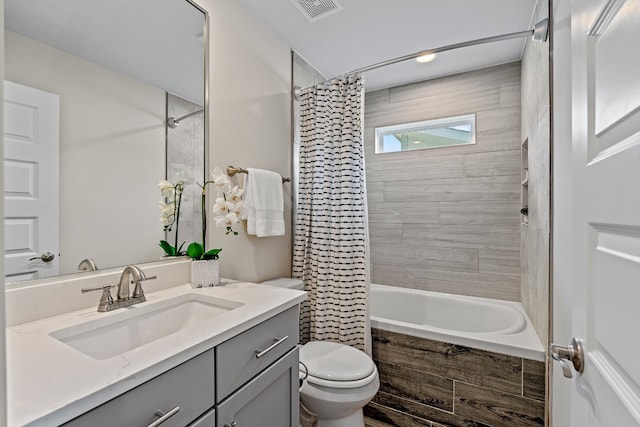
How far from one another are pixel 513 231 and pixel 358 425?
6.16 ft

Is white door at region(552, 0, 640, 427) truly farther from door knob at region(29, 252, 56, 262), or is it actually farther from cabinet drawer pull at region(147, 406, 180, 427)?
door knob at region(29, 252, 56, 262)

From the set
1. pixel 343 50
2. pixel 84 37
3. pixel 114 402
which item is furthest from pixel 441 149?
pixel 114 402

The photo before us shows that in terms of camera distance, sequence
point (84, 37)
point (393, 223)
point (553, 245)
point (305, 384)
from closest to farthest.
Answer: point (84, 37)
point (553, 245)
point (305, 384)
point (393, 223)

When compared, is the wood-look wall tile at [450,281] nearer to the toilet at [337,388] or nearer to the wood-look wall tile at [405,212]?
the wood-look wall tile at [405,212]

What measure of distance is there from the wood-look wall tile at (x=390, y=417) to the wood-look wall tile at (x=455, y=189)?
171 centimetres

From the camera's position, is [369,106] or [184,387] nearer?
[184,387]

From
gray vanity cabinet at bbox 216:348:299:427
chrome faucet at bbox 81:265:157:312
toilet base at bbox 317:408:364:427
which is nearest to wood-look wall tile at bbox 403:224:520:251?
toilet base at bbox 317:408:364:427

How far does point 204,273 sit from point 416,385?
1435 mm

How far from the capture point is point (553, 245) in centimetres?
137

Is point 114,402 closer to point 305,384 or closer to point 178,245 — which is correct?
point 178,245

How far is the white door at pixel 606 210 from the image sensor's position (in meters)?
0.47

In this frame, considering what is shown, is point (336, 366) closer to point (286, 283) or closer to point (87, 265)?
point (286, 283)

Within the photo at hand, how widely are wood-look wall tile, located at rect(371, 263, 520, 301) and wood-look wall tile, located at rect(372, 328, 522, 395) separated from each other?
0.97 meters

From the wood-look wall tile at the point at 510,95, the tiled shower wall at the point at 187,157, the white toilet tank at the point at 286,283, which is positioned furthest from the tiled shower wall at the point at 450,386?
the wood-look wall tile at the point at 510,95
